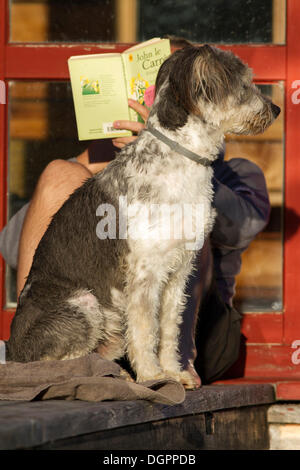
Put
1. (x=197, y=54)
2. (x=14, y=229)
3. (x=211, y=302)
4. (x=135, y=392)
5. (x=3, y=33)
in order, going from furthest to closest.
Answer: (x=3, y=33), (x=14, y=229), (x=211, y=302), (x=197, y=54), (x=135, y=392)

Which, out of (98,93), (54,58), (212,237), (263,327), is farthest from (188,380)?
(54,58)

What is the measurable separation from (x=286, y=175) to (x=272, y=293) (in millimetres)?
946

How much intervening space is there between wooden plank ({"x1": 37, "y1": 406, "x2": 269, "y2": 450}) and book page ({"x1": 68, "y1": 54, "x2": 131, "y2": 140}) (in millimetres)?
1797

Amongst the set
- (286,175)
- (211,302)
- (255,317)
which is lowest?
(255,317)

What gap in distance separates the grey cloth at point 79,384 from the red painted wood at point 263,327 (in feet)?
7.06

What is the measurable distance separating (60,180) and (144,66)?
0.94 m

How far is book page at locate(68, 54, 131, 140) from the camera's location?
438 centimetres


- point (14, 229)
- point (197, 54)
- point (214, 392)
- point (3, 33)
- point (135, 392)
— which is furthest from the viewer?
point (3, 33)

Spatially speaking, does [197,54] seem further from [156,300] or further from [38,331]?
[38,331]

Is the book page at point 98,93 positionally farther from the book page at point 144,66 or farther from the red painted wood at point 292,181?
the red painted wood at point 292,181

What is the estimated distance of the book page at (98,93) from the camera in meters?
4.38

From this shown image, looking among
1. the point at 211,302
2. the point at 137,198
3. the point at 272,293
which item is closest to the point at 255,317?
the point at 272,293

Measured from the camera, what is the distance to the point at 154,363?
12.4ft

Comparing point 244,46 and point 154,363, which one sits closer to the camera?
point 154,363
